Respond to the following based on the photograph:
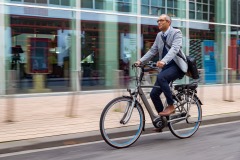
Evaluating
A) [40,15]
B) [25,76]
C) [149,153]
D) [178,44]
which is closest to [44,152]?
[149,153]

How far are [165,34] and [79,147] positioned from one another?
7.32ft

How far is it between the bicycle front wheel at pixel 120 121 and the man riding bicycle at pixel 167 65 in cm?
47

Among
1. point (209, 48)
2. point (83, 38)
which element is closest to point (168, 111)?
point (83, 38)

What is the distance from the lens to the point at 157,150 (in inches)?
212

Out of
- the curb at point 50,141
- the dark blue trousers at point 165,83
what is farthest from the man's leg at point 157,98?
the curb at point 50,141

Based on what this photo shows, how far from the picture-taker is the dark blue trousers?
572 centimetres

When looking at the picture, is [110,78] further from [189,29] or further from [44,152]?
[44,152]

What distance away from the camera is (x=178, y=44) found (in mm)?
5723

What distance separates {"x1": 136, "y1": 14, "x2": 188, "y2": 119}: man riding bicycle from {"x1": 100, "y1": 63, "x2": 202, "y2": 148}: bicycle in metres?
0.18

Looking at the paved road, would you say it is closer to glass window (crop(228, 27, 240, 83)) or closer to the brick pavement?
the brick pavement

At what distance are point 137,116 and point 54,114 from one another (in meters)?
2.99

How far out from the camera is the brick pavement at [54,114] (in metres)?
6.25

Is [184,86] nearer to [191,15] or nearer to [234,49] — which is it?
[191,15]

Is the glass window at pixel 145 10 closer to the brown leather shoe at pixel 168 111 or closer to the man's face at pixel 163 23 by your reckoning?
the man's face at pixel 163 23
